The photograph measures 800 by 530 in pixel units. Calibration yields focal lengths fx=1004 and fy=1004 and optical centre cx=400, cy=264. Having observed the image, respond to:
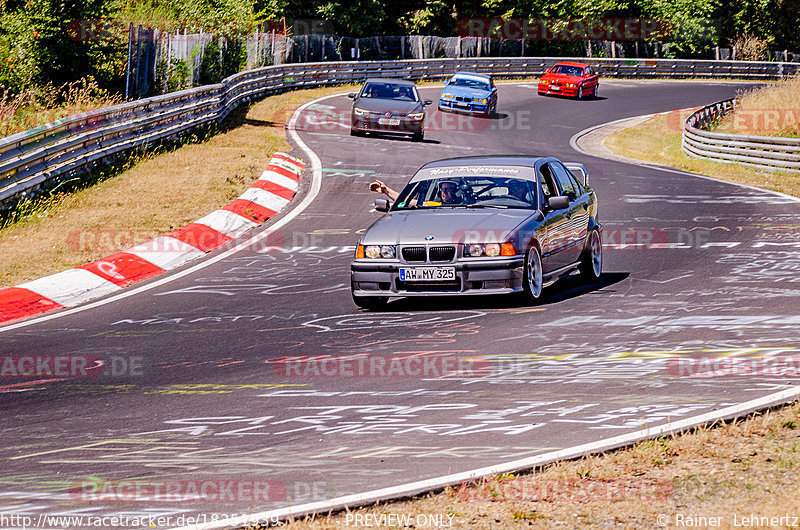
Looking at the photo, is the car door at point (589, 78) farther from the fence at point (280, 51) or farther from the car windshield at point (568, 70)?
the fence at point (280, 51)

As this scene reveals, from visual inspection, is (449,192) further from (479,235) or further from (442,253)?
(442,253)

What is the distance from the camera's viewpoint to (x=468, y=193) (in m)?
11.2

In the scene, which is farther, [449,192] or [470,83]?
[470,83]

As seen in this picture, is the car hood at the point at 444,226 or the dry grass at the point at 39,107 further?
the dry grass at the point at 39,107

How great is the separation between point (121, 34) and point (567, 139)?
13.9 metres

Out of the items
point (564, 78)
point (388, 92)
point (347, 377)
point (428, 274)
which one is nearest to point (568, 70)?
point (564, 78)

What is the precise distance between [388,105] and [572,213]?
16.0 m

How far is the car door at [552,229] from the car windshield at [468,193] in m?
0.23

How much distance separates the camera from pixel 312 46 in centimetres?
4831

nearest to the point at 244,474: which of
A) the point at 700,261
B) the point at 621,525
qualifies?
the point at 621,525

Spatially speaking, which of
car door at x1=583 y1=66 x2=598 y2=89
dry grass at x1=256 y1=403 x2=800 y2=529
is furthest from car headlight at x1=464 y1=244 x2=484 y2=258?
car door at x1=583 y1=66 x2=598 y2=89

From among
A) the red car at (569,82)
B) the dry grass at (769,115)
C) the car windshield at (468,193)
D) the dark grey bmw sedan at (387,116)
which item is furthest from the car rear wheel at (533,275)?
the red car at (569,82)

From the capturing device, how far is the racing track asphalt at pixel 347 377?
233 inches

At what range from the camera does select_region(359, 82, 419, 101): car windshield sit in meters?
27.5
